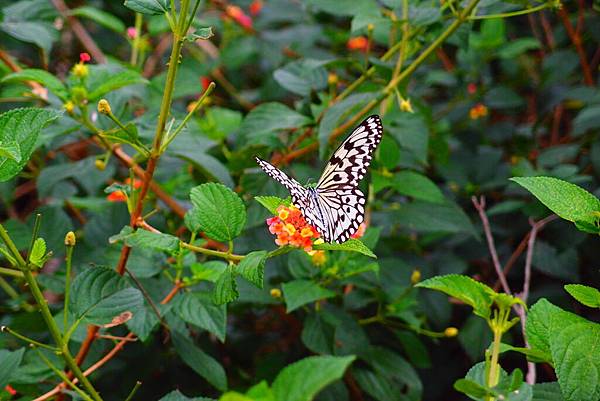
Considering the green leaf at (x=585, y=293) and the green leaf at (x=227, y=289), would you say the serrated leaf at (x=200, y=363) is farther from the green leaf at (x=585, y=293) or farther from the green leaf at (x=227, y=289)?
the green leaf at (x=585, y=293)

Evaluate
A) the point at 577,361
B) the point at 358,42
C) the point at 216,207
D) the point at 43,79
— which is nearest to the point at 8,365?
the point at 216,207

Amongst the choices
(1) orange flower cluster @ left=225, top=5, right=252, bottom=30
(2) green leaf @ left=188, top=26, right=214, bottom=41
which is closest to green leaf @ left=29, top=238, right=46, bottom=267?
(2) green leaf @ left=188, top=26, right=214, bottom=41

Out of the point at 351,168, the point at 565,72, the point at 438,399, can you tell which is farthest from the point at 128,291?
the point at 565,72

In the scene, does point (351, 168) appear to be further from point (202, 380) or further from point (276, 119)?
point (202, 380)

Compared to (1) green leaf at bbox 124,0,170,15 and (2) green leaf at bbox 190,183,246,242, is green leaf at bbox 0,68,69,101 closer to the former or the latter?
(1) green leaf at bbox 124,0,170,15

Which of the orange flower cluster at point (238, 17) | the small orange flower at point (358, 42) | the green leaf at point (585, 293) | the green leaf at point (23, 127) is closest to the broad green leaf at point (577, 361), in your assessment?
the green leaf at point (585, 293)

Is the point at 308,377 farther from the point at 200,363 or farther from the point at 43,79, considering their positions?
the point at 43,79
